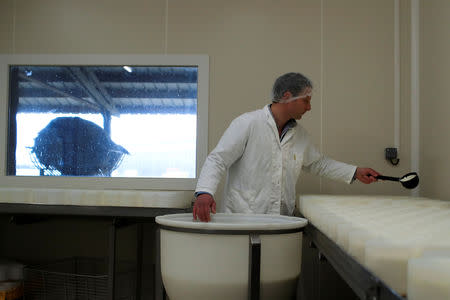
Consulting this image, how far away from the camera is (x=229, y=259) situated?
110 centimetres

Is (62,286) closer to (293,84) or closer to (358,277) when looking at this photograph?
(293,84)

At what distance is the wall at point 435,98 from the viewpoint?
77.1 inches

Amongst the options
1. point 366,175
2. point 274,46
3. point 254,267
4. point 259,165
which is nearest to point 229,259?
point 254,267

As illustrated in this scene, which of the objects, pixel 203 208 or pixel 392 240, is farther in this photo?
pixel 203 208

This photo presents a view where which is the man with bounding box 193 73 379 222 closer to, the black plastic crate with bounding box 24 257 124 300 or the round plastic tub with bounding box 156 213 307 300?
the round plastic tub with bounding box 156 213 307 300

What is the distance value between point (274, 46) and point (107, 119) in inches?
49.1

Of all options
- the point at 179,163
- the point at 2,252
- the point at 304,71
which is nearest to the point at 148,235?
the point at 179,163

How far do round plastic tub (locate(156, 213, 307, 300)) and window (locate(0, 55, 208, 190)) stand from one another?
4.50ft

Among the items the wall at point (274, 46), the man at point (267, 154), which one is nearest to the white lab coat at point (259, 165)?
the man at point (267, 154)

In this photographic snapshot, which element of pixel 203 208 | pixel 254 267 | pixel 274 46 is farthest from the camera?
pixel 274 46

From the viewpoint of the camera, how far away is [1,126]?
264cm

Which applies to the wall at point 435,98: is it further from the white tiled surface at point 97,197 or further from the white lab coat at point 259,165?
the white tiled surface at point 97,197

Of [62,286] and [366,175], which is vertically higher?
[366,175]

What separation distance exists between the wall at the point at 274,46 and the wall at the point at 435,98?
0.56 feet
